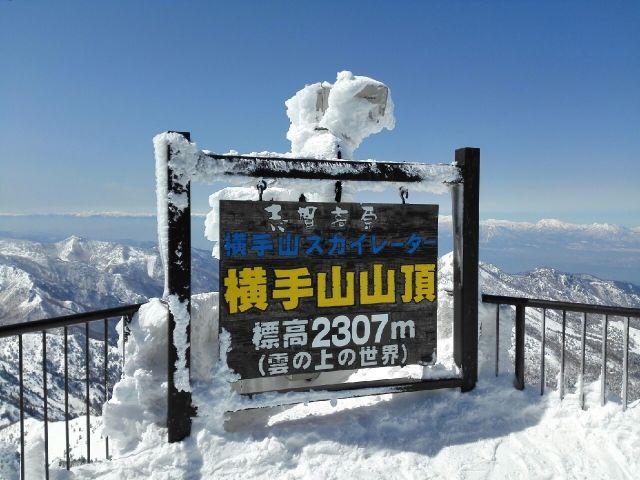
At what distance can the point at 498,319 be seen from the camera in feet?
16.8

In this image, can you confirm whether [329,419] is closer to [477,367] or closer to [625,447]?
[477,367]

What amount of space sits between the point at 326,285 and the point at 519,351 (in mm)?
2402

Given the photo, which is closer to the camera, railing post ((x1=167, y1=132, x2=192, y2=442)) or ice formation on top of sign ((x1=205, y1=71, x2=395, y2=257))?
railing post ((x1=167, y1=132, x2=192, y2=442))

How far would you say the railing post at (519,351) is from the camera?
4.95 metres

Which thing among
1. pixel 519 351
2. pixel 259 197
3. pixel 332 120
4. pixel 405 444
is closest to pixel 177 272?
pixel 259 197

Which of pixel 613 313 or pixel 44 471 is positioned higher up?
pixel 613 313

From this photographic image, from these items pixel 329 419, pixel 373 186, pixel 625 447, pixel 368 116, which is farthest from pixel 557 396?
pixel 368 116

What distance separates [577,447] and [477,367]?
118 cm

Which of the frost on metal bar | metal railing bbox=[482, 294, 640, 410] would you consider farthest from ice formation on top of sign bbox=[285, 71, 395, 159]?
metal railing bbox=[482, 294, 640, 410]

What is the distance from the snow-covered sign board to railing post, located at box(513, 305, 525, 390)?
1010mm

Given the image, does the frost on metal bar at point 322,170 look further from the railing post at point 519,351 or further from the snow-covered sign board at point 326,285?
the railing post at point 519,351

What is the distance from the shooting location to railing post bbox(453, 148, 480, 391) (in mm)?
4828

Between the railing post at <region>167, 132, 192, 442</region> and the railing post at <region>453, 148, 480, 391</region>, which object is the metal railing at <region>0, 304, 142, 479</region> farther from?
the railing post at <region>453, 148, 480, 391</region>

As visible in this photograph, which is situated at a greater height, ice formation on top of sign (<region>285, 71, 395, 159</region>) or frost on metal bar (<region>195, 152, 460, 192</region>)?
ice formation on top of sign (<region>285, 71, 395, 159</region>)
